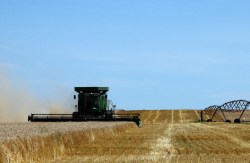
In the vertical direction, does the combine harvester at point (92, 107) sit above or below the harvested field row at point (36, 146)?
above

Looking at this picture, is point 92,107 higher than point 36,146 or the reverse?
higher

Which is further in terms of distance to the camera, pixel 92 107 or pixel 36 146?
pixel 92 107

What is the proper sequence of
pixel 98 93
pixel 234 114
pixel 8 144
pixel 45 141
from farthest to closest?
1. pixel 234 114
2. pixel 98 93
3. pixel 45 141
4. pixel 8 144

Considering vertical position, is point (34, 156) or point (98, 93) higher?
point (98, 93)

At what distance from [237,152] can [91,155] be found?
5267mm

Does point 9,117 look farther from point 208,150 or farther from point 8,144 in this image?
point 8,144

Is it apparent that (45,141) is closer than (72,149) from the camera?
Yes

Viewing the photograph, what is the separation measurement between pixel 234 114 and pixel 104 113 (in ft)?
202

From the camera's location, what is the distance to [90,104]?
6606cm

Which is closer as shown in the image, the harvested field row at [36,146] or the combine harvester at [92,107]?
the harvested field row at [36,146]

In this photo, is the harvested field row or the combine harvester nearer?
the harvested field row

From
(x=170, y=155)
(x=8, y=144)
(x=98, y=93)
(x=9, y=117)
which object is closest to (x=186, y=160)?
(x=170, y=155)

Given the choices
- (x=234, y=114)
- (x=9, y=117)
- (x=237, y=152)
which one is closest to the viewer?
(x=237, y=152)

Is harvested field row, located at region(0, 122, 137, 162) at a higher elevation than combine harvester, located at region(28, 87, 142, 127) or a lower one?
lower
